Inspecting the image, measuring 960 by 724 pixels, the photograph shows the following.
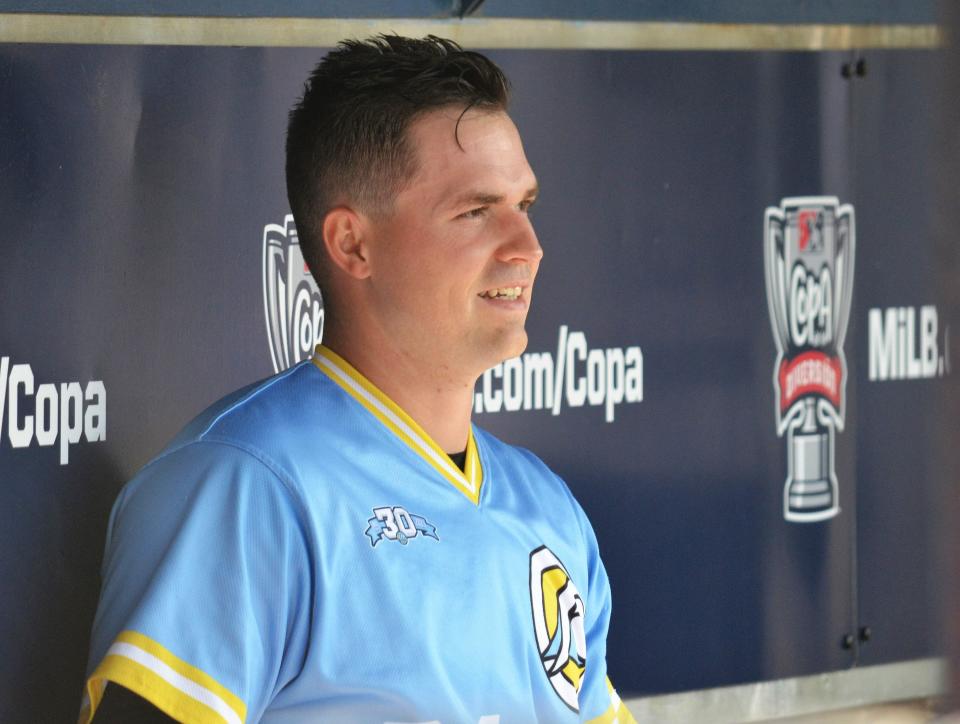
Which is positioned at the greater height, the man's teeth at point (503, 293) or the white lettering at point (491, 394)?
the man's teeth at point (503, 293)

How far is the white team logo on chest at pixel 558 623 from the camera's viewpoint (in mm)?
1527

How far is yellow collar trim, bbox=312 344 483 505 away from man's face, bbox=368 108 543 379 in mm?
54

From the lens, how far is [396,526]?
1.42 meters

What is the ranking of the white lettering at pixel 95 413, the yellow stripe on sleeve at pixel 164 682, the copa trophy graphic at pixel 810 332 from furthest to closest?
the copa trophy graphic at pixel 810 332, the white lettering at pixel 95 413, the yellow stripe on sleeve at pixel 164 682

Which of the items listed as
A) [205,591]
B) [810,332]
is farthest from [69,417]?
[810,332]

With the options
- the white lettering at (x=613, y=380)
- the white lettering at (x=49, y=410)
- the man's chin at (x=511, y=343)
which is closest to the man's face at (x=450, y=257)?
the man's chin at (x=511, y=343)

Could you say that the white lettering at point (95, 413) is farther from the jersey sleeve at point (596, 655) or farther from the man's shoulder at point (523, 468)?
the jersey sleeve at point (596, 655)

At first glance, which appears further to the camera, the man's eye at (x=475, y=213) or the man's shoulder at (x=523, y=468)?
the man's shoulder at (x=523, y=468)

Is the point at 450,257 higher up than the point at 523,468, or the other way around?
the point at 450,257

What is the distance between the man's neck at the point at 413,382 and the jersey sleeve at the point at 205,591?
214 mm

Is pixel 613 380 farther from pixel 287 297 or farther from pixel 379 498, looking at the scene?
pixel 379 498

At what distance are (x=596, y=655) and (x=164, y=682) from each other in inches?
22.9

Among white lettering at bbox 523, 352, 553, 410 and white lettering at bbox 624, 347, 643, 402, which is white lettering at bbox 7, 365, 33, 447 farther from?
white lettering at bbox 624, 347, 643, 402

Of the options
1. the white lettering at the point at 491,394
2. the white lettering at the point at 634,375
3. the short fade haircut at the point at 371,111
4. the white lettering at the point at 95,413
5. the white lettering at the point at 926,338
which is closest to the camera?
the short fade haircut at the point at 371,111
